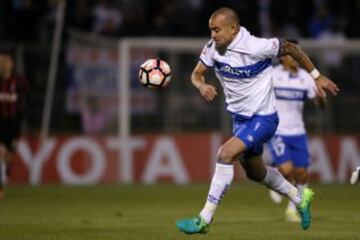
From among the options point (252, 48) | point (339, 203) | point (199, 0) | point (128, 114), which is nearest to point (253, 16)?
point (199, 0)

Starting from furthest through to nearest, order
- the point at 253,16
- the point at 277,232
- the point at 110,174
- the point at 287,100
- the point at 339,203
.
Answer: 1. the point at 253,16
2. the point at 110,174
3. the point at 339,203
4. the point at 287,100
5. the point at 277,232

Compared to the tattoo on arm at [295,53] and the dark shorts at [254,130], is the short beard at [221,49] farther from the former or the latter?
the dark shorts at [254,130]

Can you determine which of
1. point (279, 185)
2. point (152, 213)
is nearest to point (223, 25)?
point (279, 185)

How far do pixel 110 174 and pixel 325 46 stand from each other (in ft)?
18.6

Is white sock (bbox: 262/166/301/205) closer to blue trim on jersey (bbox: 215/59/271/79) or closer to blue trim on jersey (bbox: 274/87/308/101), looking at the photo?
blue trim on jersey (bbox: 215/59/271/79)

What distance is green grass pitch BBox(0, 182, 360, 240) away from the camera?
37.2 ft

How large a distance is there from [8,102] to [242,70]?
8828mm

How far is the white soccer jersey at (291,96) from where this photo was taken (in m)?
14.6

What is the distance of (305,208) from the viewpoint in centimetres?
1100

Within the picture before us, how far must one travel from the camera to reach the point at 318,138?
22.4 meters

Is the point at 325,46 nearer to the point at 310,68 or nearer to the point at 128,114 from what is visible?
the point at 128,114

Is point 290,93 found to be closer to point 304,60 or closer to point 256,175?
point 256,175

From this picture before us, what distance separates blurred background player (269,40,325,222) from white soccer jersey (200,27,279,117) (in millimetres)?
3567

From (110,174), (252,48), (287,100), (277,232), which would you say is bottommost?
(110,174)
